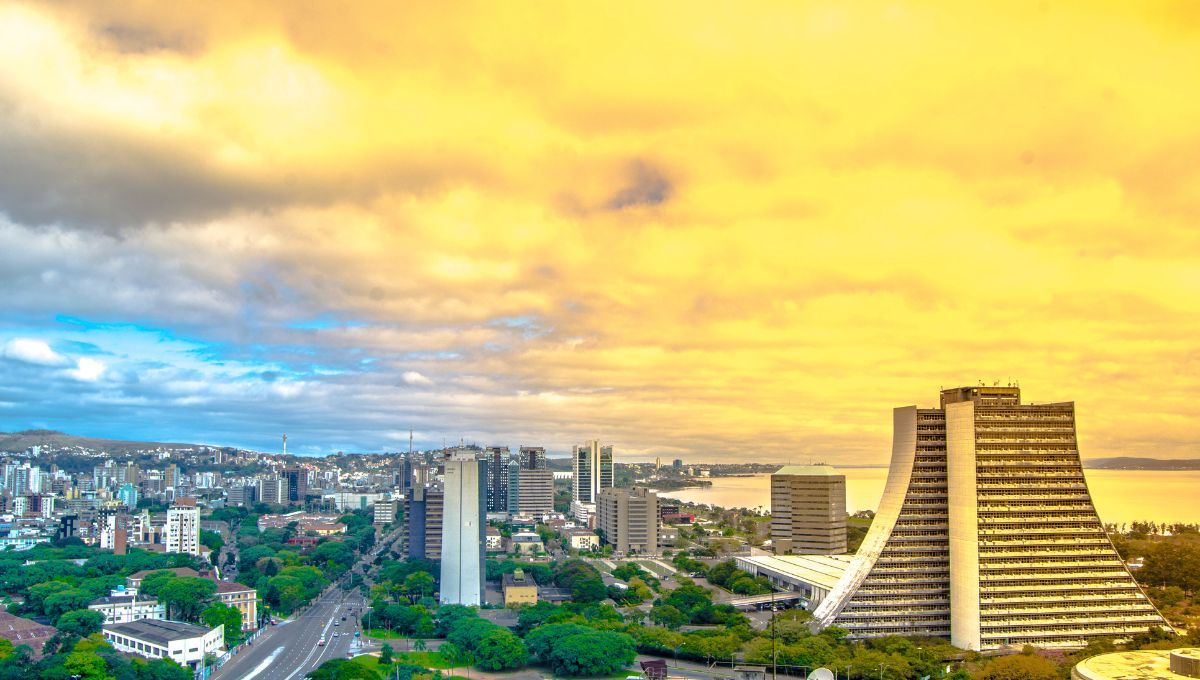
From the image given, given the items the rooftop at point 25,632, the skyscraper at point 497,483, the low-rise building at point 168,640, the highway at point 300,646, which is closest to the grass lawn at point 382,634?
the highway at point 300,646

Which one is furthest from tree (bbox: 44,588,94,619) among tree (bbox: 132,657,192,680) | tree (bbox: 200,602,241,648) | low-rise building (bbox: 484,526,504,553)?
low-rise building (bbox: 484,526,504,553)

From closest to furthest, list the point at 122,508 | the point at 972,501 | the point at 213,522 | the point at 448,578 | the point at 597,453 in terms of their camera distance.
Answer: the point at 972,501 → the point at 448,578 → the point at 213,522 → the point at 122,508 → the point at 597,453

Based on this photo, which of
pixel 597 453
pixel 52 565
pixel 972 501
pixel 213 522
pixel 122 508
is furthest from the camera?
pixel 597 453

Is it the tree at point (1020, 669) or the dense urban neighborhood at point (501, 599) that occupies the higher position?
the tree at point (1020, 669)

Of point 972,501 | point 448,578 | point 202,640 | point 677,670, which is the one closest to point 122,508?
point 448,578

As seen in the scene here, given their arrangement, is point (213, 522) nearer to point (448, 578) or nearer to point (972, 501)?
point (448, 578)

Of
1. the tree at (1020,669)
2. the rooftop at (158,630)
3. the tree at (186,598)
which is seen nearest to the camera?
the tree at (1020,669)

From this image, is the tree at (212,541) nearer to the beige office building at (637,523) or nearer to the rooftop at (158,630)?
the beige office building at (637,523)
